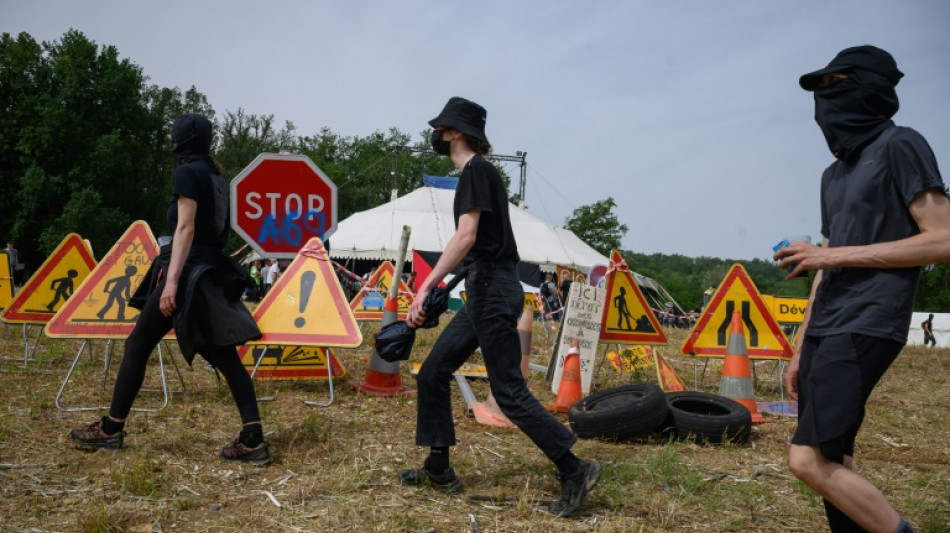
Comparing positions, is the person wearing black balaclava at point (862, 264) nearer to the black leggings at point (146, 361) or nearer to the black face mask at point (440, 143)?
the black face mask at point (440, 143)

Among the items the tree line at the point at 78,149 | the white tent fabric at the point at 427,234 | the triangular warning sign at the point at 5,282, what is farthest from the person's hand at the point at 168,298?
the tree line at the point at 78,149

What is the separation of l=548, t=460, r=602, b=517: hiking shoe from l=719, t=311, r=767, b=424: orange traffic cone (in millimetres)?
3138

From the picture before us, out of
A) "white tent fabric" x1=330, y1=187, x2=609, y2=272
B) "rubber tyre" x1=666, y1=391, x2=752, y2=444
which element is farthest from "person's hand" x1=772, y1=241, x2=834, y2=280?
"white tent fabric" x1=330, y1=187, x2=609, y2=272

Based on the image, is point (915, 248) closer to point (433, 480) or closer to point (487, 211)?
point (487, 211)

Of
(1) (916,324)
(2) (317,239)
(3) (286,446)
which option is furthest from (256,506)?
(1) (916,324)

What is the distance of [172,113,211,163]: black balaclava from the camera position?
166 inches

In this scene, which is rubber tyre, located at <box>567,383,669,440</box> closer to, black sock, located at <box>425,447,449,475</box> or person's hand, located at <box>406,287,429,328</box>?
black sock, located at <box>425,447,449,475</box>

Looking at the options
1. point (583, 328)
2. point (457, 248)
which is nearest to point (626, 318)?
point (583, 328)

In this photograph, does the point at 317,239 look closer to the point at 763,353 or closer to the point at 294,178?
the point at 294,178

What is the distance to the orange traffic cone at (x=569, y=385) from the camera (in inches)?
238

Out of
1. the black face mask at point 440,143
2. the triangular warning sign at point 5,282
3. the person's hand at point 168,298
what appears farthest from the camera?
the triangular warning sign at point 5,282

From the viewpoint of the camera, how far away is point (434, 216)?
33.5 metres

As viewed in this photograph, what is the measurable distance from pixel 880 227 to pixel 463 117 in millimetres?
2051

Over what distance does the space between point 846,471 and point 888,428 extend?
422cm
